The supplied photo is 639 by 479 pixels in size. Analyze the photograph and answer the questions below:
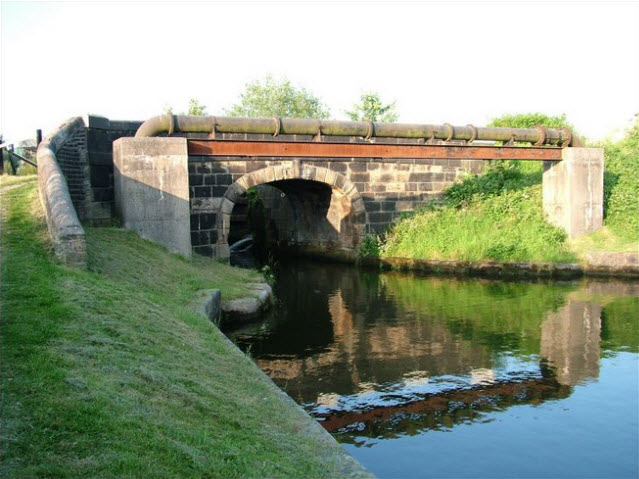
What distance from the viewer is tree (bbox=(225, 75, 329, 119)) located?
37344 millimetres

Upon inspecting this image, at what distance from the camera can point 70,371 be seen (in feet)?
13.3

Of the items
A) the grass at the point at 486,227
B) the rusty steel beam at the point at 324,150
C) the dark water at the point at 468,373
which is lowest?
the dark water at the point at 468,373

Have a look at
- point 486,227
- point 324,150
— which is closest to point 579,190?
point 486,227

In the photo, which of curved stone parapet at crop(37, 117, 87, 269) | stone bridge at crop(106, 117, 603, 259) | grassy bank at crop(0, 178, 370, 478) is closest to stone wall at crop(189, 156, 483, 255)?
stone bridge at crop(106, 117, 603, 259)

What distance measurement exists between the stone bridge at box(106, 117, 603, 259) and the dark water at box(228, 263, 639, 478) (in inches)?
111

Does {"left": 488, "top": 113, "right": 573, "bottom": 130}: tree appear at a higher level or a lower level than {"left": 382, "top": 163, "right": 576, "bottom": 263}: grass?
higher

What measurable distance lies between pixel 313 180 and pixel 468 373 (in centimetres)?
933

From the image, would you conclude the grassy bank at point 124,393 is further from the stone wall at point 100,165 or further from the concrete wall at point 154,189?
the stone wall at point 100,165

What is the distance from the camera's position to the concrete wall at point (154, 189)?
37.4 ft

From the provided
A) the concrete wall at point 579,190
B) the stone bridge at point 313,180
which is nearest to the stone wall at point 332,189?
the stone bridge at point 313,180

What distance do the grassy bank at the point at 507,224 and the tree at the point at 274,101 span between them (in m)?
21.2

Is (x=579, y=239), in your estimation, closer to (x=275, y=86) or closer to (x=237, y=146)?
(x=237, y=146)

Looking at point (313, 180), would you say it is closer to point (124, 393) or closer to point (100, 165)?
point (100, 165)

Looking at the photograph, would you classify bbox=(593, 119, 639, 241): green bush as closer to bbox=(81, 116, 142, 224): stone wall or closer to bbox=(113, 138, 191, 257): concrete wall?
bbox=(113, 138, 191, 257): concrete wall
